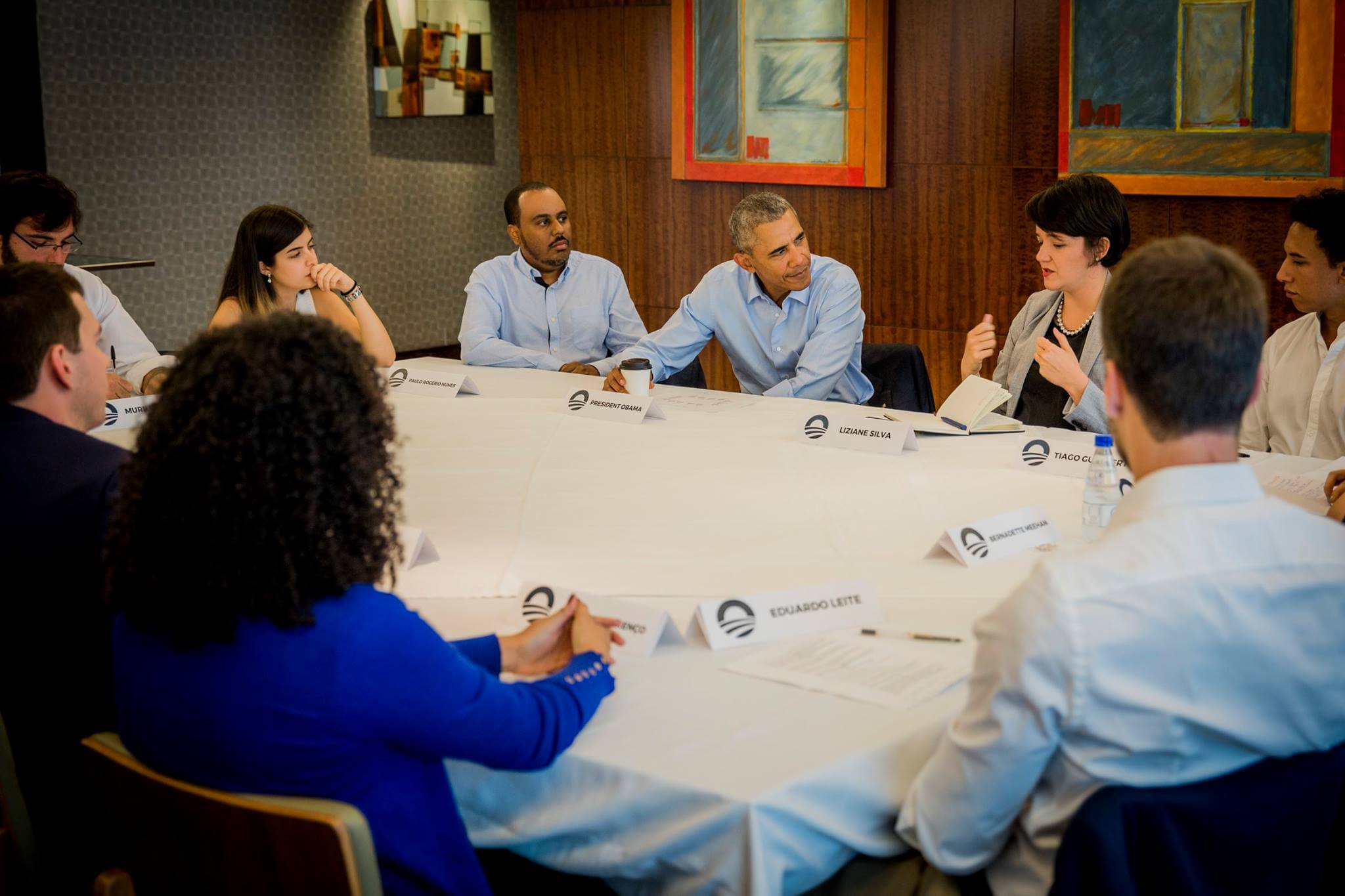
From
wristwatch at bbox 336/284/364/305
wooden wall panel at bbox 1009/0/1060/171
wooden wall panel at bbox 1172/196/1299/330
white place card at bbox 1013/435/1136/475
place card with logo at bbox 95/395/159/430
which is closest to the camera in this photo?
white place card at bbox 1013/435/1136/475

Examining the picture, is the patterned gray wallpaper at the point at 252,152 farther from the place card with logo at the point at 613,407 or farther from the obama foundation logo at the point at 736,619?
the obama foundation logo at the point at 736,619

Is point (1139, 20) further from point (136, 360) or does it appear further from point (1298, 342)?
point (136, 360)

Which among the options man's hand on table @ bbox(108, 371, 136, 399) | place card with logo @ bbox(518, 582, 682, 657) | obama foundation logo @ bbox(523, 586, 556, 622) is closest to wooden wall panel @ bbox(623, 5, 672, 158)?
man's hand on table @ bbox(108, 371, 136, 399)

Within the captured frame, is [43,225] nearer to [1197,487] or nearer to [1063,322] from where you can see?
[1063,322]

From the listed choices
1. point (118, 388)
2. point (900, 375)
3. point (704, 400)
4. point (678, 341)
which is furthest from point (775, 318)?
point (118, 388)

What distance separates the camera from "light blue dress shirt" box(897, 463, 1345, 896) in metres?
1.27

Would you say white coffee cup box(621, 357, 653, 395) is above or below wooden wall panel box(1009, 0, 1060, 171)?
below

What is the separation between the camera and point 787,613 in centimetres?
184

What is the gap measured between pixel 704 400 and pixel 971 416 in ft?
2.76

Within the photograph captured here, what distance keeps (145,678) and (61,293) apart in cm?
98

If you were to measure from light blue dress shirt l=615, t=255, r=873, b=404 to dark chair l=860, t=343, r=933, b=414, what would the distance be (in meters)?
0.06

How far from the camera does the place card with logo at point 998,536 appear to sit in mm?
2139

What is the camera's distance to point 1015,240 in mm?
5418

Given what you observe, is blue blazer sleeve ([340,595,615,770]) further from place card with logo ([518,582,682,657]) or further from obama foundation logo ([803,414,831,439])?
obama foundation logo ([803,414,831,439])
